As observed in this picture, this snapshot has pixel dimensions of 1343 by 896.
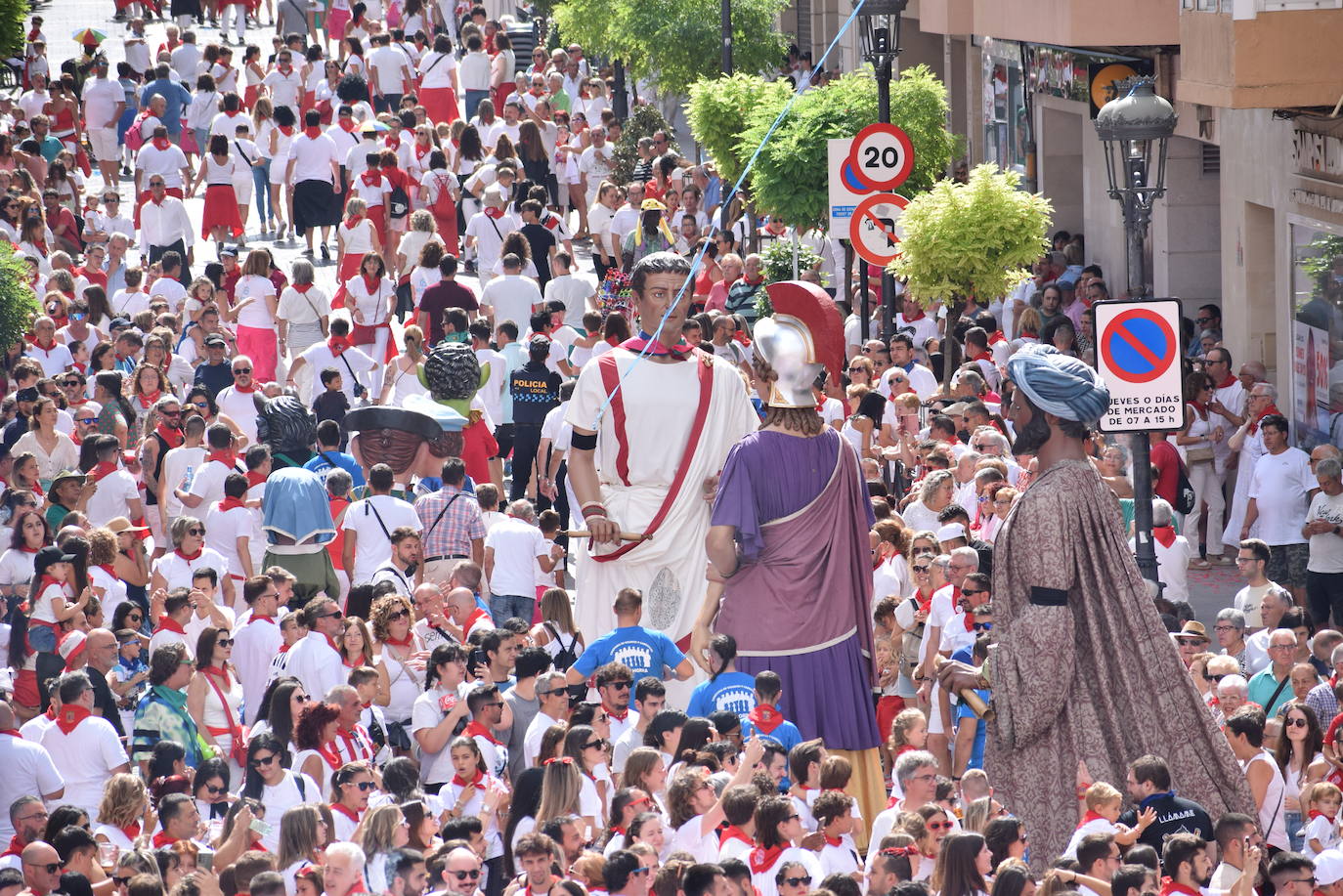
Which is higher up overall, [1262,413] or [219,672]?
[1262,413]

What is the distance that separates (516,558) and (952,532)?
2.70 metres

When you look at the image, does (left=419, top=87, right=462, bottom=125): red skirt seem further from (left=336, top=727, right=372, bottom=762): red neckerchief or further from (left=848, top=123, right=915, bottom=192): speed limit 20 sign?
(left=336, top=727, right=372, bottom=762): red neckerchief

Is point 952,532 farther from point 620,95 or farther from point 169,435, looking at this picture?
point 620,95

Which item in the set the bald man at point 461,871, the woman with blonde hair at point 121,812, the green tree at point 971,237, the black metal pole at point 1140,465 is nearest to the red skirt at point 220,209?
the green tree at point 971,237

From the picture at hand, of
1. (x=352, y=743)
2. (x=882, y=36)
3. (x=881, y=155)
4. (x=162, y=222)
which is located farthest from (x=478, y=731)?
(x=162, y=222)

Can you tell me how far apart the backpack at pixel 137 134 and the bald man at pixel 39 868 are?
20803mm

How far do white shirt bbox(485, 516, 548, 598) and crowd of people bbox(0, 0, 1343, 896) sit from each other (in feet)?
0.06

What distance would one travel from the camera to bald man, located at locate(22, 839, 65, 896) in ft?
29.0

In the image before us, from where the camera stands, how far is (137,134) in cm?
2877

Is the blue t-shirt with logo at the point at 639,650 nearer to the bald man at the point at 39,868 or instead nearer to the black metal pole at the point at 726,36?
the bald man at the point at 39,868

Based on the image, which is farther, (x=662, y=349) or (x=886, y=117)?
(x=886, y=117)

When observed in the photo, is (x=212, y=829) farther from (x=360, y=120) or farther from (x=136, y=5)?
(x=136, y=5)

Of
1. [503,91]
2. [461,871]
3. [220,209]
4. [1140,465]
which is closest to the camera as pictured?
[461,871]

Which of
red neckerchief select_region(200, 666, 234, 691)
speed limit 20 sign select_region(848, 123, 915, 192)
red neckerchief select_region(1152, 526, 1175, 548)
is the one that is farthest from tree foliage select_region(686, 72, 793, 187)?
red neckerchief select_region(200, 666, 234, 691)
